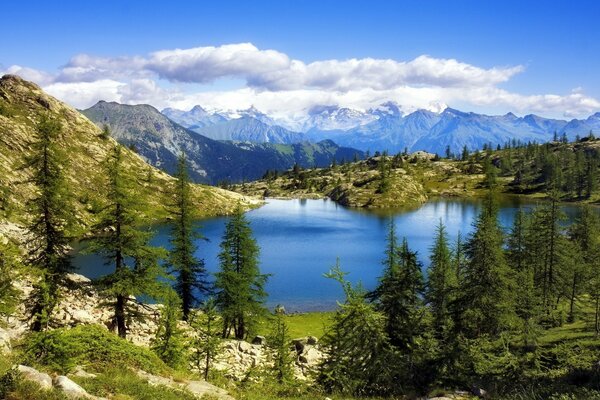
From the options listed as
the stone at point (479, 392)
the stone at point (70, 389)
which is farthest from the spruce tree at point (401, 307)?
the stone at point (70, 389)

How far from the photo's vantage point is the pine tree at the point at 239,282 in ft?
149

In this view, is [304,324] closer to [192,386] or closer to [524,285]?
[524,285]

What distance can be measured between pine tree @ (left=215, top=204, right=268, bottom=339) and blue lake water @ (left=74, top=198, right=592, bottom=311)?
552 centimetres

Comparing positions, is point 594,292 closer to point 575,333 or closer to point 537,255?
point 575,333

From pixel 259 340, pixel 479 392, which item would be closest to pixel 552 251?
pixel 479 392

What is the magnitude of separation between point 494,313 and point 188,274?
32605 mm

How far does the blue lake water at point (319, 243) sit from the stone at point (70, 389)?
22.3 m

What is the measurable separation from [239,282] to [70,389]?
33116 millimetres

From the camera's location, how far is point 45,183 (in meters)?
30.3

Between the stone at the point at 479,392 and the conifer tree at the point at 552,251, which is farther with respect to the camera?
the conifer tree at the point at 552,251

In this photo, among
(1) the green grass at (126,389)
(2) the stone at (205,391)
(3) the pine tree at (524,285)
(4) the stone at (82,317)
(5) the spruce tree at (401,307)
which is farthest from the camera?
(4) the stone at (82,317)

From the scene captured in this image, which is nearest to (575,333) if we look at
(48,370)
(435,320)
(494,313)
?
(435,320)

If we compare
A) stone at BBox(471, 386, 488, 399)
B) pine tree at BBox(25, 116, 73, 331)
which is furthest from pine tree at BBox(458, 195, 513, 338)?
pine tree at BBox(25, 116, 73, 331)

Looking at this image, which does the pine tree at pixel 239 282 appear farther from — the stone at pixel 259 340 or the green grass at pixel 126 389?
the green grass at pixel 126 389
